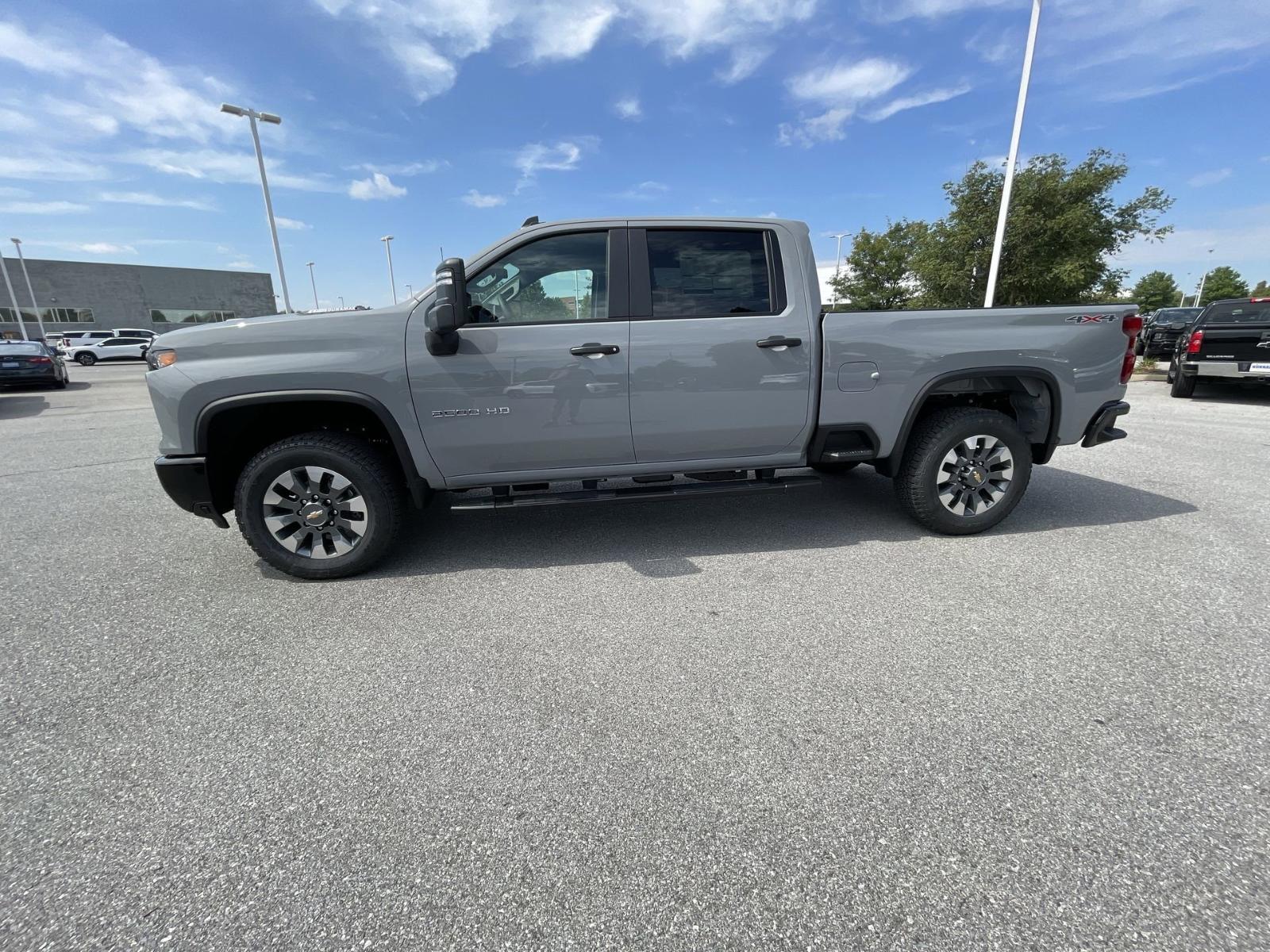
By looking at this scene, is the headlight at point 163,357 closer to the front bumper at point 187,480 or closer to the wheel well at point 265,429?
the wheel well at point 265,429

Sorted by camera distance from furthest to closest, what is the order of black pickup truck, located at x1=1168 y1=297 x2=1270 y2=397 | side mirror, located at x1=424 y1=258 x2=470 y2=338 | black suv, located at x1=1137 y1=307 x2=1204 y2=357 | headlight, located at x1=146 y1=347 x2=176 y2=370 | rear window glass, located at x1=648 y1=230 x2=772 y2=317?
black suv, located at x1=1137 y1=307 x2=1204 y2=357
black pickup truck, located at x1=1168 y1=297 x2=1270 y2=397
rear window glass, located at x1=648 y1=230 x2=772 y2=317
headlight, located at x1=146 y1=347 x2=176 y2=370
side mirror, located at x1=424 y1=258 x2=470 y2=338

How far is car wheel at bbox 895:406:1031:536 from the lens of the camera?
380 cm

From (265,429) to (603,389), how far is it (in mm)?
2074

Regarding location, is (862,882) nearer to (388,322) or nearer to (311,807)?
(311,807)

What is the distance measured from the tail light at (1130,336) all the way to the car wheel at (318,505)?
4.75 metres

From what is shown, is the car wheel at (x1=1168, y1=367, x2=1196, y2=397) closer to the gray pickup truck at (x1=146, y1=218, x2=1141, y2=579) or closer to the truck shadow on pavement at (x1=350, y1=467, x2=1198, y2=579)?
the truck shadow on pavement at (x1=350, y1=467, x2=1198, y2=579)

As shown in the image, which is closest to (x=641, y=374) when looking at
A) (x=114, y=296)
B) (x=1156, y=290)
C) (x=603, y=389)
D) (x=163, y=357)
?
(x=603, y=389)

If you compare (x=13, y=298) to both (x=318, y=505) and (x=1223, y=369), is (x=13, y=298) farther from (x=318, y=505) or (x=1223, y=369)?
(x=1223, y=369)

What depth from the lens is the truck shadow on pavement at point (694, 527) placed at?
3717mm

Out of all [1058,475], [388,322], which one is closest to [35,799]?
[388,322]

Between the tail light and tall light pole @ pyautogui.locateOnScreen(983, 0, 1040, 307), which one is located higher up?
tall light pole @ pyautogui.locateOnScreen(983, 0, 1040, 307)

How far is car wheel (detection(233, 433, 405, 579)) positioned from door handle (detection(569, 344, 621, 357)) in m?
1.34

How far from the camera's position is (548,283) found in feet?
11.3

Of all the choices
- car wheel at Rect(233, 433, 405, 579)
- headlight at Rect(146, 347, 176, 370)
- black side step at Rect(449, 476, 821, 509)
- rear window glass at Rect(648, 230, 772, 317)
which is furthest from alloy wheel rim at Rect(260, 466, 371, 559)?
rear window glass at Rect(648, 230, 772, 317)
